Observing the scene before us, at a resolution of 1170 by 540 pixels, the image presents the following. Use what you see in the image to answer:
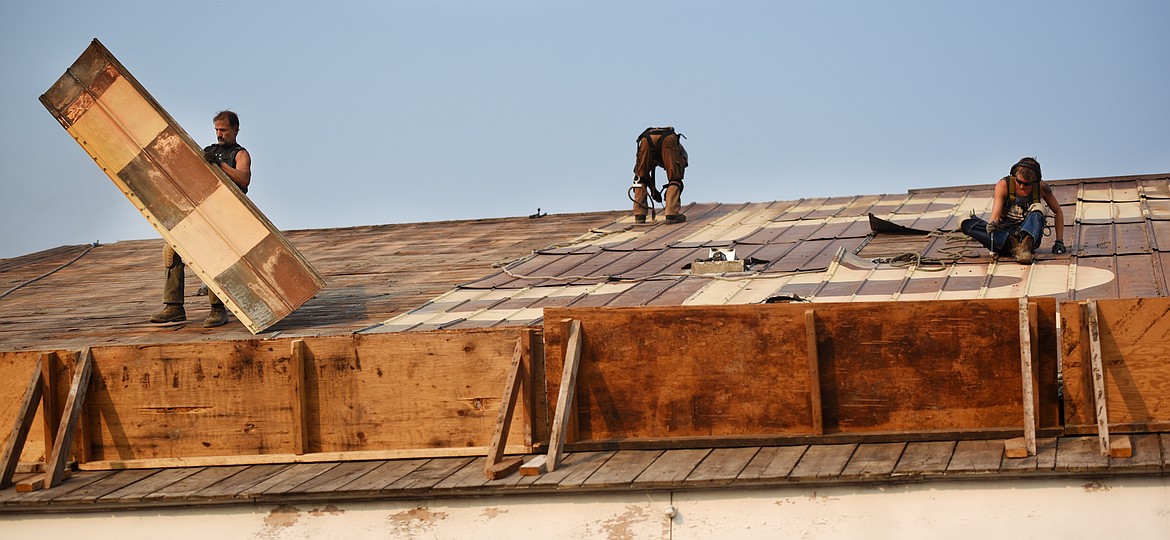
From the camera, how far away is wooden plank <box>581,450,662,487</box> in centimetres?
698

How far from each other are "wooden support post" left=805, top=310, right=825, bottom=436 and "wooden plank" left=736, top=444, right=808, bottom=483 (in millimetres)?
154

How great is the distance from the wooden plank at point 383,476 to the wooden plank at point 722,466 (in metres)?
1.77

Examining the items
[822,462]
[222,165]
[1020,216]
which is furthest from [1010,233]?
[222,165]

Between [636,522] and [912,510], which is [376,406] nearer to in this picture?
[636,522]

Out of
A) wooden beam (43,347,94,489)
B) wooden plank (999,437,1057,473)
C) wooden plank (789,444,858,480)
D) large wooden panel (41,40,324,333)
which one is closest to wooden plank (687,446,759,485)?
wooden plank (789,444,858,480)

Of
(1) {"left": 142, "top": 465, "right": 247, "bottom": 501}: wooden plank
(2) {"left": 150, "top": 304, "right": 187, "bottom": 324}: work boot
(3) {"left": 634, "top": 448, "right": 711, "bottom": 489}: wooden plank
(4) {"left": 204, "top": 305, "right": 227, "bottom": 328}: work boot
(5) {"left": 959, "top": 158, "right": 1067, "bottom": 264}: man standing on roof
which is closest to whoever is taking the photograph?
(3) {"left": 634, "top": 448, "right": 711, "bottom": 489}: wooden plank

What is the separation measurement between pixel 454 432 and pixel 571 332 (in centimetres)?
99

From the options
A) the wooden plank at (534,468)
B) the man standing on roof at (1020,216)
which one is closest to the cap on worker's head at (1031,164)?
the man standing on roof at (1020,216)

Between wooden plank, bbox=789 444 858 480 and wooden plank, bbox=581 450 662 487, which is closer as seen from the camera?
wooden plank, bbox=789 444 858 480

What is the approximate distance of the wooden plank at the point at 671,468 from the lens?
6.92m

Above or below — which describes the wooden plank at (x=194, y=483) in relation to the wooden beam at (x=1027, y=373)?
below

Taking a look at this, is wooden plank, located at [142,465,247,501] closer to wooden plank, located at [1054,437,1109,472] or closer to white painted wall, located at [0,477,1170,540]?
white painted wall, located at [0,477,1170,540]

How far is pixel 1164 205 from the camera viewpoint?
13.6 meters

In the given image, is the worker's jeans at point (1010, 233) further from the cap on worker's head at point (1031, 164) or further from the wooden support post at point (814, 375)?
the wooden support post at point (814, 375)
